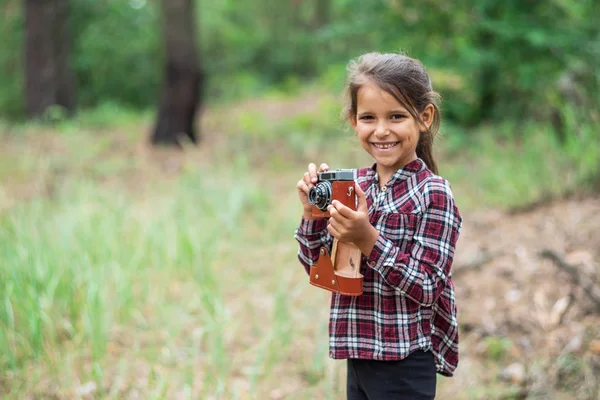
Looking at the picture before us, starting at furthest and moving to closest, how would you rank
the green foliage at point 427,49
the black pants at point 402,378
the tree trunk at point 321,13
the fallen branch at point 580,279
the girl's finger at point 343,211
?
the tree trunk at point 321,13 < the green foliage at point 427,49 < the fallen branch at point 580,279 < the black pants at point 402,378 < the girl's finger at point 343,211

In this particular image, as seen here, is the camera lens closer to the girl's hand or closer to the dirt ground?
the girl's hand

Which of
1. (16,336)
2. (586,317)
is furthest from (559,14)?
(16,336)

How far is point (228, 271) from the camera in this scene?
4723mm

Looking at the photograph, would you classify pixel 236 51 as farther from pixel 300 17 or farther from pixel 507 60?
pixel 507 60

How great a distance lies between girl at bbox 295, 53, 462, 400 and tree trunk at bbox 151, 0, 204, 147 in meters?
7.47

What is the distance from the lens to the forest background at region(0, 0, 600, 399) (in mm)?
3244

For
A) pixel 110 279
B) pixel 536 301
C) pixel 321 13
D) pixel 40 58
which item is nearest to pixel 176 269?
pixel 110 279

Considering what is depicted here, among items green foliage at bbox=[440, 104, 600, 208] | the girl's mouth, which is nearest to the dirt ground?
green foliage at bbox=[440, 104, 600, 208]

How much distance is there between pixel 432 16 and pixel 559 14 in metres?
1.47

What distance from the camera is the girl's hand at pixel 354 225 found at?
1583mm

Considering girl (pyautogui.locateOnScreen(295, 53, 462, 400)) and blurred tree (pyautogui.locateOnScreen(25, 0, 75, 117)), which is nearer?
girl (pyautogui.locateOnScreen(295, 53, 462, 400))

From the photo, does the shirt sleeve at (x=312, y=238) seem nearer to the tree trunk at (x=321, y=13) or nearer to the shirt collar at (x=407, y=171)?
the shirt collar at (x=407, y=171)

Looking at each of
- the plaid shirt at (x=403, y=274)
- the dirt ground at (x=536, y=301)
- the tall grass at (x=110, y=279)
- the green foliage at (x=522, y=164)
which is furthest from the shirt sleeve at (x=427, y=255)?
the green foliage at (x=522, y=164)

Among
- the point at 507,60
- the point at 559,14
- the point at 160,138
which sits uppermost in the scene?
the point at 559,14
